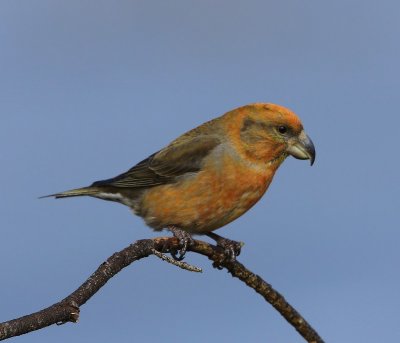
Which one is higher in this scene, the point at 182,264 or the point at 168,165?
the point at 168,165

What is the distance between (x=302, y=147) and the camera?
20.3ft

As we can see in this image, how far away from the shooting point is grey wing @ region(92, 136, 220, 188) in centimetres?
651

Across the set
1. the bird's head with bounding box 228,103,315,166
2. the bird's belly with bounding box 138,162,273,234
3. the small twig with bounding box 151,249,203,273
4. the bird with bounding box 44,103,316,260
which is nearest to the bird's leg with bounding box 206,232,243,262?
the bird with bounding box 44,103,316,260

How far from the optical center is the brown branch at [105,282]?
7.29ft

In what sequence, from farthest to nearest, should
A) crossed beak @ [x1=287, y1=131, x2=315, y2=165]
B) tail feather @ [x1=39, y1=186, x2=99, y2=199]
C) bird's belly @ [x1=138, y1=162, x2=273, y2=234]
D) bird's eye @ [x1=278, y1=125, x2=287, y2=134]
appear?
1. tail feather @ [x1=39, y1=186, x2=99, y2=199]
2. bird's eye @ [x1=278, y1=125, x2=287, y2=134]
3. crossed beak @ [x1=287, y1=131, x2=315, y2=165]
4. bird's belly @ [x1=138, y1=162, x2=273, y2=234]

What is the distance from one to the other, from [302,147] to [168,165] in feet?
4.05

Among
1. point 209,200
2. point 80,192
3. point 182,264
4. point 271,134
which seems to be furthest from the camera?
Result: point 80,192

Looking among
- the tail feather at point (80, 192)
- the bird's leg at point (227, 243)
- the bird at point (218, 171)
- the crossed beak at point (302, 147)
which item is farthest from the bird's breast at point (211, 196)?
the tail feather at point (80, 192)

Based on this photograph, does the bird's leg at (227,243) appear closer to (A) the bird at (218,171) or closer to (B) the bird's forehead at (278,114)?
(A) the bird at (218,171)

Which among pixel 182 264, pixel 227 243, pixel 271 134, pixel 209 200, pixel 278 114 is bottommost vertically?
pixel 182 264

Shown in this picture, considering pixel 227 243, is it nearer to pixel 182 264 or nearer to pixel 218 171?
pixel 218 171

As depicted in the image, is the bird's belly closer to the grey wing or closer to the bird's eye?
the grey wing

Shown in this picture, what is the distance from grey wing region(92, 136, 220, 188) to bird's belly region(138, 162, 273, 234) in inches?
9.0

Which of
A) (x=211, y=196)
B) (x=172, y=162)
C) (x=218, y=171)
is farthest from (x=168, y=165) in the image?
(x=211, y=196)
